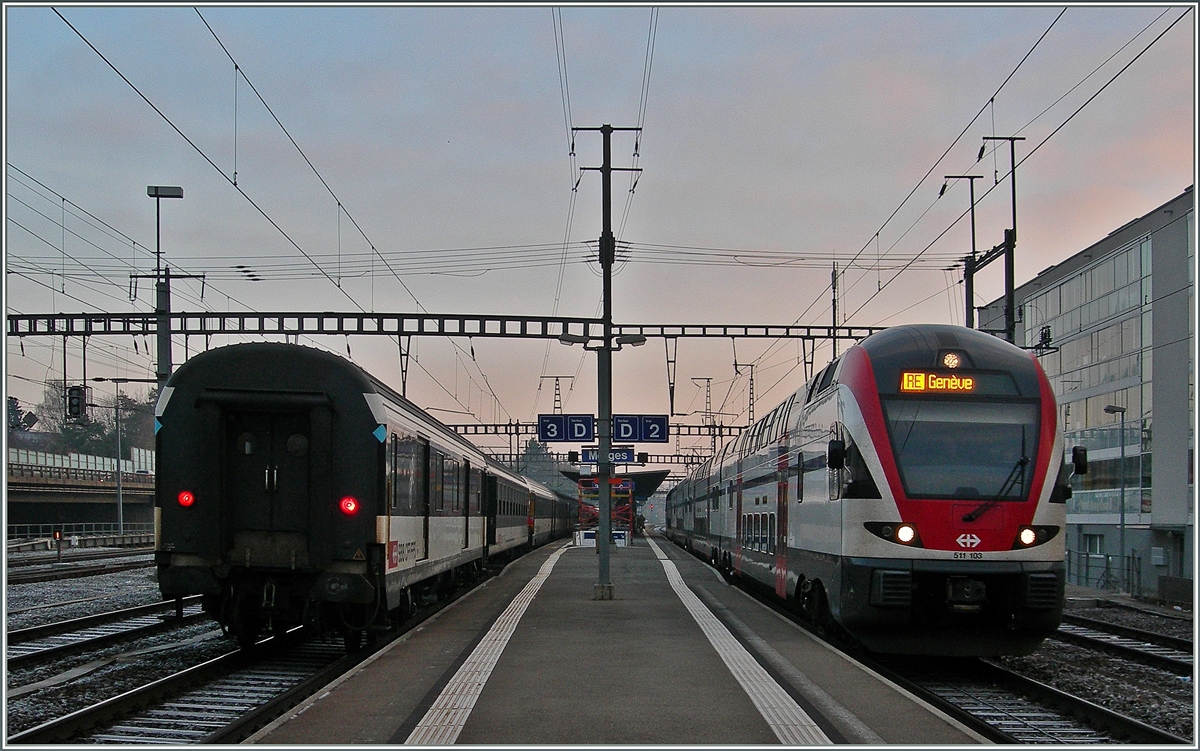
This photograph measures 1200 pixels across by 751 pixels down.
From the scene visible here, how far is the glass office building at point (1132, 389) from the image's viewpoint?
31.4 metres

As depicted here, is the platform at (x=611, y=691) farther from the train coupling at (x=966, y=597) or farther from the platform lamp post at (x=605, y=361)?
the platform lamp post at (x=605, y=361)

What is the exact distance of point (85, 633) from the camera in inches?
614

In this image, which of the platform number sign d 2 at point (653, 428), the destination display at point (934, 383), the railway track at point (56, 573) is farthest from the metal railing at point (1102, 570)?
the railway track at point (56, 573)

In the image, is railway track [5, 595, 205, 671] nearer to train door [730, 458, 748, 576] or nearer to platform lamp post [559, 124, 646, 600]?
platform lamp post [559, 124, 646, 600]

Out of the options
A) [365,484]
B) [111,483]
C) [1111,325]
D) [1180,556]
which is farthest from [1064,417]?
[111,483]

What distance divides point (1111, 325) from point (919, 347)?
94.3 feet

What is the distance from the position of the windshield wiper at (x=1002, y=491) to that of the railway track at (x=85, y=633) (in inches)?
340

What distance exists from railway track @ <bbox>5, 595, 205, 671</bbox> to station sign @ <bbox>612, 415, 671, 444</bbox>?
923 cm

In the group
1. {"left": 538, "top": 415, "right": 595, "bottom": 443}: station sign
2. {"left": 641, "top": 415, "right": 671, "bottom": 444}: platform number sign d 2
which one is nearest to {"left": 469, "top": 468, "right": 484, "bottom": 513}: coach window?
{"left": 538, "top": 415, "right": 595, "bottom": 443}: station sign

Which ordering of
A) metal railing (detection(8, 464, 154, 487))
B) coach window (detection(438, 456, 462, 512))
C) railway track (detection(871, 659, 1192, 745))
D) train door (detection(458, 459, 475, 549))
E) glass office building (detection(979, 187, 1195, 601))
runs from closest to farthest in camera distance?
railway track (detection(871, 659, 1192, 745)) < coach window (detection(438, 456, 462, 512)) < train door (detection(458, 459, 475, 549)) < glass office building (detection(979, 187, 1195, 601)) < metal railing (detection(8, 464, 154, 487))

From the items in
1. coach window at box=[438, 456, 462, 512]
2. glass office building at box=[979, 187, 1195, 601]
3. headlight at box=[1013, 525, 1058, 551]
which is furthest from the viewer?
glass office building at box=[979, 187, 1195, 601]

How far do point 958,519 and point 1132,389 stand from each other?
27.8 meters

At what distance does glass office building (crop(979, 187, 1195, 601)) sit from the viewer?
31.4m

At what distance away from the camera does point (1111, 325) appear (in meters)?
37.4
